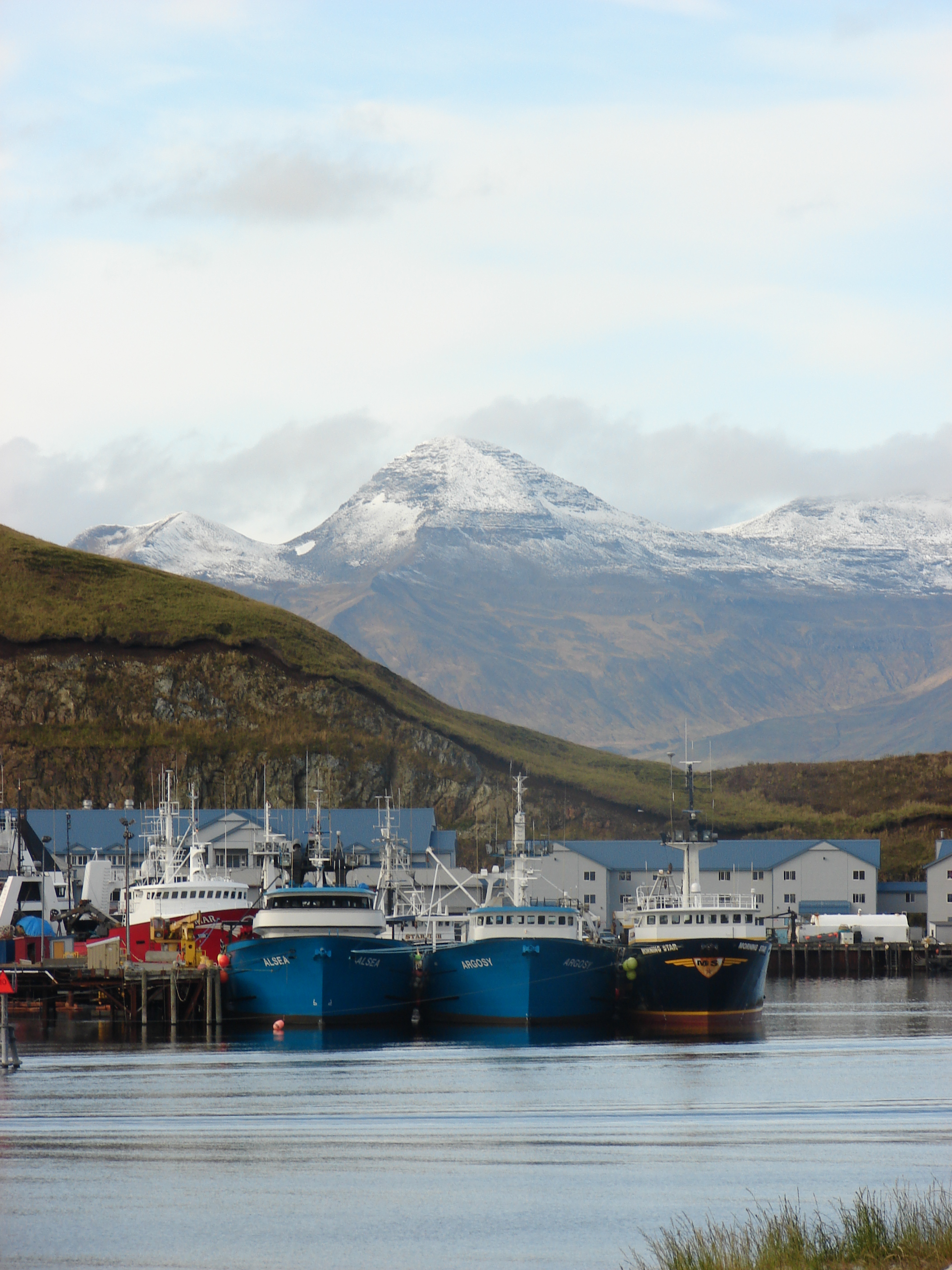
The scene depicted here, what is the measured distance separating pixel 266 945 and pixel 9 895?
135 feet

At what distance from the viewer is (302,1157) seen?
1569 inches

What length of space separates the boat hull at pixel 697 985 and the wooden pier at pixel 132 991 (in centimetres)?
2136

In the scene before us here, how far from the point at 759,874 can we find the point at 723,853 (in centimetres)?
432

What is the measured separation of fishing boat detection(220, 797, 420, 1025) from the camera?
2931 inches

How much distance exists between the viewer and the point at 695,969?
74.7 metres

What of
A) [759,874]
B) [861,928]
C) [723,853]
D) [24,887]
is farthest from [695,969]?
[723,853]

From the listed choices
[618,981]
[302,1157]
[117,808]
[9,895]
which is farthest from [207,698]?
[302,1157]

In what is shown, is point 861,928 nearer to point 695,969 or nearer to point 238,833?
point 238,833

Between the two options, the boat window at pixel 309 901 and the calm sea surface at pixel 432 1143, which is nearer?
the calm sea surface at pixel 432 1143

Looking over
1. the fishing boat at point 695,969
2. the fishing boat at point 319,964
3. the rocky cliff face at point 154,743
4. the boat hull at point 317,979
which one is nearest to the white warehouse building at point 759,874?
the rocky cliff face at point 154,743

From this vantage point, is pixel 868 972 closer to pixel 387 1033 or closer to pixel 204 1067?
pixel 387 1033

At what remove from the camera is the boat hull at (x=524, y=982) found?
7356cm

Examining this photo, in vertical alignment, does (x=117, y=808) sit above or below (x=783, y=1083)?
above

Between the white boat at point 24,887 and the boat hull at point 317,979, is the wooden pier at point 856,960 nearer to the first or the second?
the white boat at point 24,887
